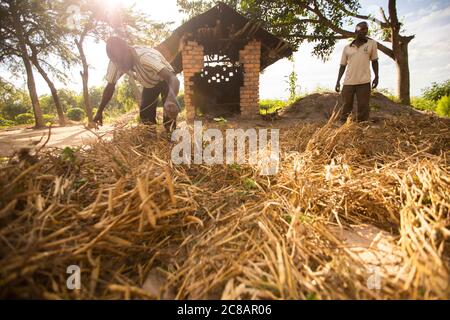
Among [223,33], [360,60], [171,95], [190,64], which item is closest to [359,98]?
[360,60]

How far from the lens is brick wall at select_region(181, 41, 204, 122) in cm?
612

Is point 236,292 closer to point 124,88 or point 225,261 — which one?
point 225,261

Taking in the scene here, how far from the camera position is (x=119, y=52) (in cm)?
258

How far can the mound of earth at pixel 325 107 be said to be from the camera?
6.06 m

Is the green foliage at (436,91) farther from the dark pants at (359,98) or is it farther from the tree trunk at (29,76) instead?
the tree trunk at (29,76)

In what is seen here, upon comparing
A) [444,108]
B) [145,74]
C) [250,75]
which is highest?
[250,75]

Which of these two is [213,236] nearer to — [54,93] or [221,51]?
[221,51]

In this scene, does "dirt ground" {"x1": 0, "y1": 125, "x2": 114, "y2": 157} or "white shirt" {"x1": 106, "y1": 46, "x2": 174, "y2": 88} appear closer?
"dirt ground" {"x1": 0, "y1": 125, "x2": 114, "y2": 157}

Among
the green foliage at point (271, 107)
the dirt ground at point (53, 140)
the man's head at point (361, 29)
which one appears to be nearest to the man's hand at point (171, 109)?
the dirt ground at point (53, 140)

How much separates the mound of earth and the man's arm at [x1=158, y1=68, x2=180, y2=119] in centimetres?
426

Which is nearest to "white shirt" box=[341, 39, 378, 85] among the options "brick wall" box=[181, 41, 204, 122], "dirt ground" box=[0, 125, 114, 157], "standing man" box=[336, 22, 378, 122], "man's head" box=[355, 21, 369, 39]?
"standing man" box=[336, 22, 378, 122]

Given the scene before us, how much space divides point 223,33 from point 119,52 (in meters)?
4.76

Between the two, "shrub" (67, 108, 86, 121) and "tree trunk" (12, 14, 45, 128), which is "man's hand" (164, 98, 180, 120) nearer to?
"tree trunk" (12, 14, 45, 128)
